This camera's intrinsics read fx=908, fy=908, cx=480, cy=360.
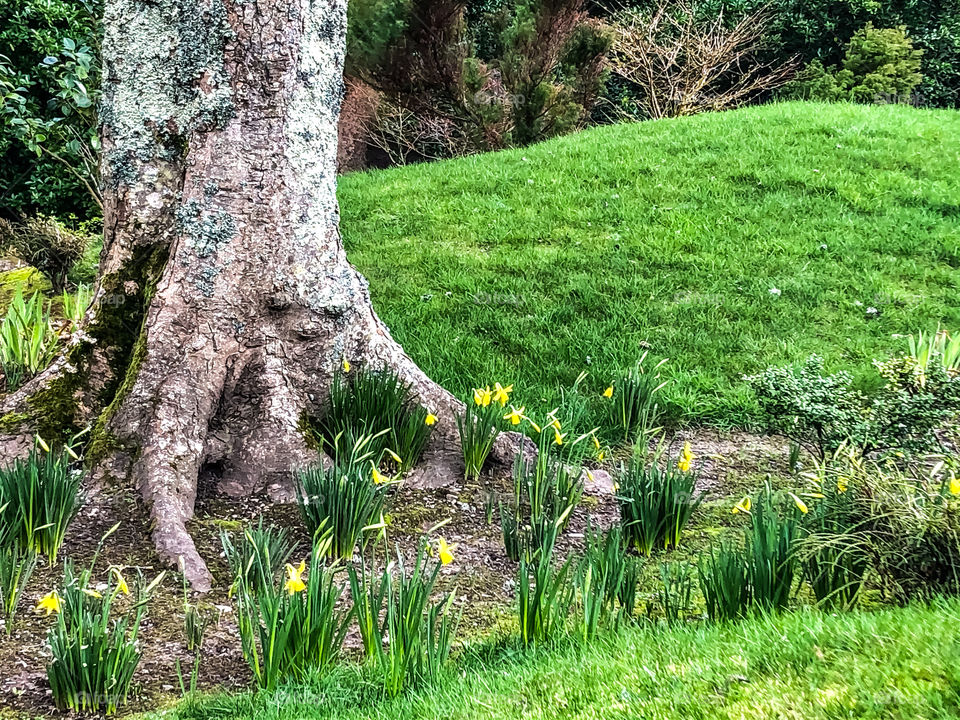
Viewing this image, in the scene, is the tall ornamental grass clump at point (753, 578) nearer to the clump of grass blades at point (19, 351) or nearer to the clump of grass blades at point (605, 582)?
the clump of grass blades at point (605, 582)

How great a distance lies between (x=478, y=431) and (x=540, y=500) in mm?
629

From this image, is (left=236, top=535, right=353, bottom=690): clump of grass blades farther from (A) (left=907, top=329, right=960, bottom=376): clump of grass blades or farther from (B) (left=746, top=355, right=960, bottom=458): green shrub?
(A) (left=907, top=329, right=960, bottom=376): clump of grass blades

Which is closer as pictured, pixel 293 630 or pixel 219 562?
pixel 293 630

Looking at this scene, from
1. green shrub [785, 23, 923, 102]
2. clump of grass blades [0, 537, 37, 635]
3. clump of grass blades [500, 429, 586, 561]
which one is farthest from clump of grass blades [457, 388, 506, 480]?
green shrub [785, 23, 923, 102]

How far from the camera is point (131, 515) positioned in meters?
3.72

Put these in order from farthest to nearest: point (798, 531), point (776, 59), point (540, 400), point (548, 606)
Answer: point (776, 59) → point (540, 400) → point (798, 531) → point (548, 606)

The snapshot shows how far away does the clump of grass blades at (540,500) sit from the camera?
11.3ft

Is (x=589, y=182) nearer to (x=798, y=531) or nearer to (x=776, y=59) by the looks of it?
(x=798, y=531)

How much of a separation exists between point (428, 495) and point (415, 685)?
5.85 feet

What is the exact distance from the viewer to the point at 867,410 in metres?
4.45

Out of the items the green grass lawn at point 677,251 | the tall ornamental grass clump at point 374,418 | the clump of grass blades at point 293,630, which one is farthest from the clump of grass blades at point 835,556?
the green grass lawn at point 677,251

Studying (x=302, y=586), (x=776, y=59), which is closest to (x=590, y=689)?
(x=302, y=586)

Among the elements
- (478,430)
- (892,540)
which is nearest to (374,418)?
(478,430)

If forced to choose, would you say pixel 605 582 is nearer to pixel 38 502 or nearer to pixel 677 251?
pixel 38 502
